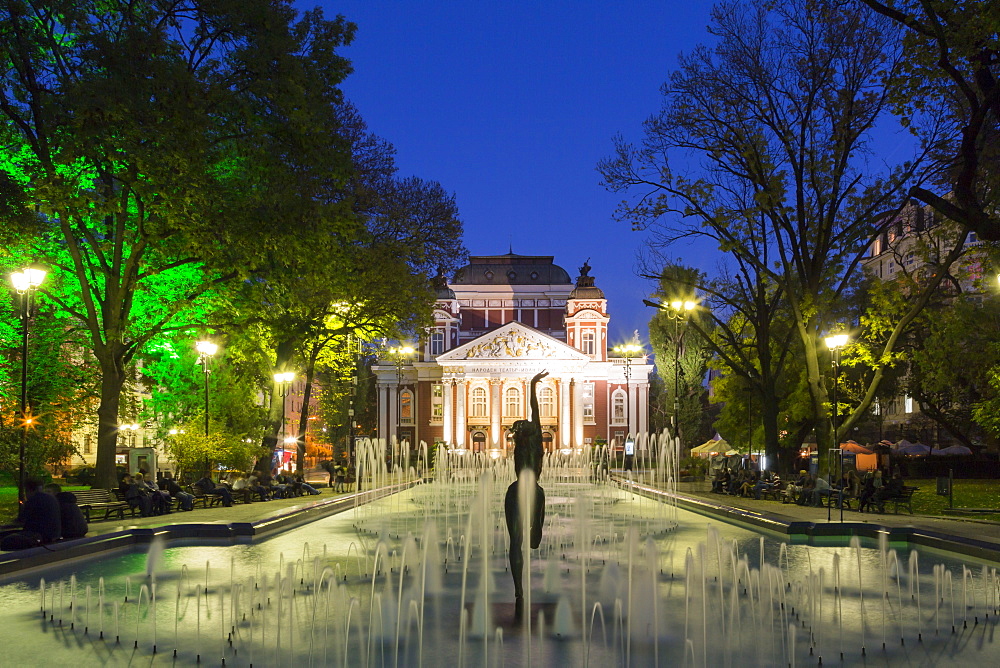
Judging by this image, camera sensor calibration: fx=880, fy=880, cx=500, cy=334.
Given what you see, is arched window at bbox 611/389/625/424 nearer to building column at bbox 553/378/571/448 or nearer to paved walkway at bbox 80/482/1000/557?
building column at bbox 553/378/571/448

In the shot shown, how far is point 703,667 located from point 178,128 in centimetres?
1555

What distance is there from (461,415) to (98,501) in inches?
2289

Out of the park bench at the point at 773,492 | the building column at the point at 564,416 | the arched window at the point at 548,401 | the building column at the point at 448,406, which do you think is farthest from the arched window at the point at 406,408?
the park bench at the point at 773,492

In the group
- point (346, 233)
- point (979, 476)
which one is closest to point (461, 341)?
point (979, 476)

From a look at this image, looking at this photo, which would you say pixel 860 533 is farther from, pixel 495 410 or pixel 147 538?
pixel 495 410

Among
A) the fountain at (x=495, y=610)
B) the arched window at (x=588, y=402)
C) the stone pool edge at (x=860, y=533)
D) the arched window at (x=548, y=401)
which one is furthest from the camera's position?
the arched window at (x=588, y=402)

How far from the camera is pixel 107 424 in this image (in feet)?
68.1

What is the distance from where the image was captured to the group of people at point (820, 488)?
832 inches

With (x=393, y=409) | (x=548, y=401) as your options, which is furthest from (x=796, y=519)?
(x=393, y=409)

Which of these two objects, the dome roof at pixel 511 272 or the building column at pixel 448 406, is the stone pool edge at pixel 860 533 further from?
the dome roof at pixel 511 272

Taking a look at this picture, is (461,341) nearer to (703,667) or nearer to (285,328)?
(285,328)

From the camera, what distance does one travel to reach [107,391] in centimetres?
2094

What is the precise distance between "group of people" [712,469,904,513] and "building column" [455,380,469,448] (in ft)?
149

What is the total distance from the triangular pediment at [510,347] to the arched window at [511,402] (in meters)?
3.16
